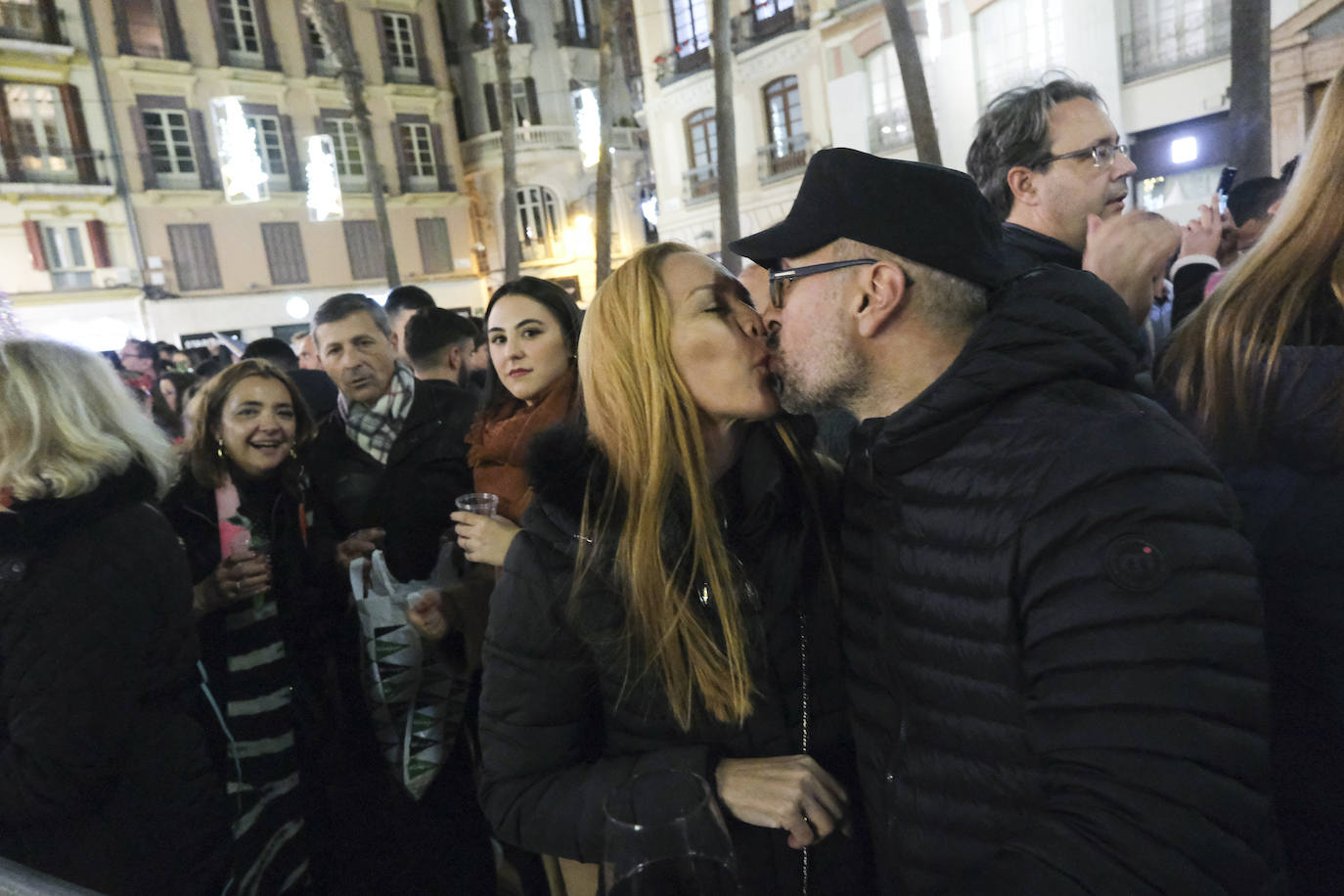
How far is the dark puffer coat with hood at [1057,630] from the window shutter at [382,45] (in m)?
29.9

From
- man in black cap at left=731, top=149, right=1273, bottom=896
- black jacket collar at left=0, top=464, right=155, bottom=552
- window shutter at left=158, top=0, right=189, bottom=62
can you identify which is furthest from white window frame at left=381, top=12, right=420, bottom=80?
man in black cap at left=731, top=149, right=1273, bottom=896

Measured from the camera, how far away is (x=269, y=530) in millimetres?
2934

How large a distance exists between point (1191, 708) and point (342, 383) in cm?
335

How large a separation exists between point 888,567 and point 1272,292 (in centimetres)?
84

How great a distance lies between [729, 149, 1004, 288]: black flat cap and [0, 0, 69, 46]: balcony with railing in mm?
28381

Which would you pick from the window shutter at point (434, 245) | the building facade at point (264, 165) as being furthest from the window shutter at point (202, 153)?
the window shutter at point (434, 245)

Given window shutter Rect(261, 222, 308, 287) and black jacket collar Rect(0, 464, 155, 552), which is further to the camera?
window shutter Rect(261, 222, 308, 287)

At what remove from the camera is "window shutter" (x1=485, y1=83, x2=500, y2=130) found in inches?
1118

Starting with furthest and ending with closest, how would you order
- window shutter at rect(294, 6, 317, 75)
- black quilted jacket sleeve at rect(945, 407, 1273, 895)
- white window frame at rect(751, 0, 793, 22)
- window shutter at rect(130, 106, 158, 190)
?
window shutter at rect(294, 6, 317, 75) < window shutter at rect(130, 106, 158, 190) < white window frame at rect(751, 0, 793, 22) < black quilted jacket sleeve at rect(945, 407, 1273, 895)

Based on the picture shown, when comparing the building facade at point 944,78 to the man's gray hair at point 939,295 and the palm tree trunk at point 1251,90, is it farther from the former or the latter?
the palm tree trunk at point 1251,90

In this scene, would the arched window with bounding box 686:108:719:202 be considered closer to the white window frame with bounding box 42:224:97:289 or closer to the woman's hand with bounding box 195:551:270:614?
the white window frame with bounding box 42:224:97:289

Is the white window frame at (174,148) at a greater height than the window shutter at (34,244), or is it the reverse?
the white window frame at (174,148)

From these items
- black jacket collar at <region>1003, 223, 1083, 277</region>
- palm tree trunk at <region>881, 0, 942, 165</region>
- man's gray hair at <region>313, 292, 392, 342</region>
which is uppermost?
palm tree trunk at <region>881, 0, 942, 165</region>

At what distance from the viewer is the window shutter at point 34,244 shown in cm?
2100
